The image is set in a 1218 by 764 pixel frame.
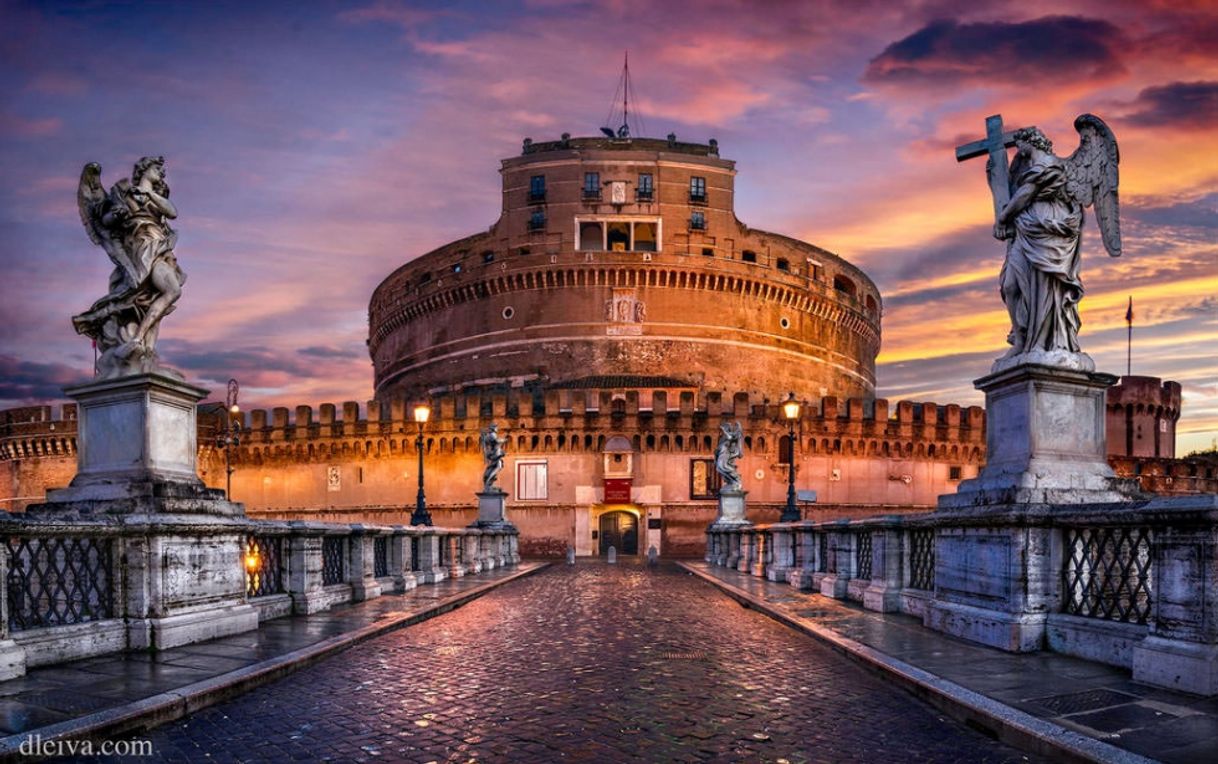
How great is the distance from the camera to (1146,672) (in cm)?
607

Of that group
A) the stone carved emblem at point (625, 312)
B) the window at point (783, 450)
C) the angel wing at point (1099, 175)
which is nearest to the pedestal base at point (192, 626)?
the angel wing at point (1099, 175)

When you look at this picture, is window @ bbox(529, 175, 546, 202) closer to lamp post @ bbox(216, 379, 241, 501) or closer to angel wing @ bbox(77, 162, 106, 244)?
lamp post @ bbox(216, 379, 241, 501)

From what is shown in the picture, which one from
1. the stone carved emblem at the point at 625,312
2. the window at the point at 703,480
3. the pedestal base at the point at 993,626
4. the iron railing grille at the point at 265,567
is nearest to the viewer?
the pedestal base at the point at 993,626

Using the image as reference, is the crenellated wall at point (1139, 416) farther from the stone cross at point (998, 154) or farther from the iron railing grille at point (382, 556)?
the stone cross at point (998, 154)

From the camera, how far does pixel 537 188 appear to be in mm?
58594

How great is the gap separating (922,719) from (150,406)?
686 cm

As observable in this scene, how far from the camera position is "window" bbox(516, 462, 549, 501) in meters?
47.8

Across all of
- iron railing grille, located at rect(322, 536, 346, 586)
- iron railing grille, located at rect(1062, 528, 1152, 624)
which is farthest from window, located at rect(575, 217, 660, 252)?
iron railing grille, located at rect(1062, 528, 1152, 624)

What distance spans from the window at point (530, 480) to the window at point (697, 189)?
21.6 meters

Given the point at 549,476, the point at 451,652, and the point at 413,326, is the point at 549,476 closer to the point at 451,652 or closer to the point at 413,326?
the point at 413,326

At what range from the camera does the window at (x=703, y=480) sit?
47469 mm

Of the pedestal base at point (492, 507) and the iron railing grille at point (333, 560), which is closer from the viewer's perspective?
the iron railing grille at point (333, 560)

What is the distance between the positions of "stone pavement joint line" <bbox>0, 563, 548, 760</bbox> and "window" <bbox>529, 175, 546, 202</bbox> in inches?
1982

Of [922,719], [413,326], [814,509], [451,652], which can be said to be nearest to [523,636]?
[451,652]
